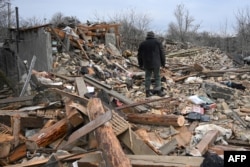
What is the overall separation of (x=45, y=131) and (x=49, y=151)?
47 centimetres

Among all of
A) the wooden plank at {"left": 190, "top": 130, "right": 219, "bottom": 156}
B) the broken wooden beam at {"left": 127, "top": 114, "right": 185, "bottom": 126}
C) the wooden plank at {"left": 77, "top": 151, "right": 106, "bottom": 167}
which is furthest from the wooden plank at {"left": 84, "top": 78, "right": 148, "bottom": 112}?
the wooden plank at {"left": 77, "top": 151, "right": 106, "bottom": 167}

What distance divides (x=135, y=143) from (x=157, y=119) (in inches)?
52.6

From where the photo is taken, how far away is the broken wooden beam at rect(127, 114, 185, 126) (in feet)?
20.1

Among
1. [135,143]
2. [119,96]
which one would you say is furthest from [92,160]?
[119,96]

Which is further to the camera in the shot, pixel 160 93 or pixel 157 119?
pixel 160 93

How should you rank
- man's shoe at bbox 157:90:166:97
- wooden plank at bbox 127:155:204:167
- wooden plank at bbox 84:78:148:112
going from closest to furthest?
wooden plank at bbox 127:155:204:167 → wooden plank at bbox 84:78:148:112 → man's shoe at bbox 157:90:166:97

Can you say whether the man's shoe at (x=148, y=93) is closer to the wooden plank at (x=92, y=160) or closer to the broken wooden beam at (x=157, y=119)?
the broken wooden beam at (x=157, y=119)

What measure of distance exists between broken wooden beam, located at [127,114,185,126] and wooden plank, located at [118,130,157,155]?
1086 mm

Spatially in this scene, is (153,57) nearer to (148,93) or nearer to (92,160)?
(148,93)

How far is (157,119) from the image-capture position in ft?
20.8

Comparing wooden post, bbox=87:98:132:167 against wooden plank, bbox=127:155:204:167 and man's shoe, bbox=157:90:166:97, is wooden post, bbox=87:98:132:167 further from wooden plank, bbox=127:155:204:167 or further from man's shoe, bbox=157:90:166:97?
man's shoe, bbox=157:90:166:97

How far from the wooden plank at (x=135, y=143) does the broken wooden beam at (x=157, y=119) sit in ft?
3.56

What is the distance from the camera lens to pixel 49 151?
4867 mm

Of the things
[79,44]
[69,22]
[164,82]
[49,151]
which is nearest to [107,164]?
[49,151]
